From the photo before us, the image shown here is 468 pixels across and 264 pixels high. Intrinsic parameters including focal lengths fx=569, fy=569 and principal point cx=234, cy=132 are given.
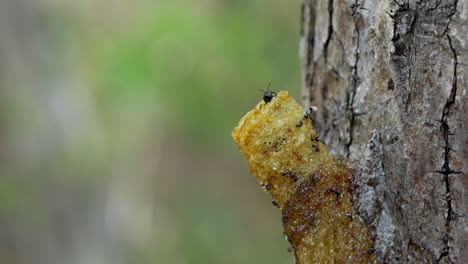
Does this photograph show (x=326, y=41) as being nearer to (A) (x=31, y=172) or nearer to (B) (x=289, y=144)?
(B) (x=289, y=144)

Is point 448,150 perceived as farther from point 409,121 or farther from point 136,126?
point 136,126

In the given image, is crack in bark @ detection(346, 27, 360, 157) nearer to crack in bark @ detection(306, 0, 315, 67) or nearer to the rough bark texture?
the rough bark texture

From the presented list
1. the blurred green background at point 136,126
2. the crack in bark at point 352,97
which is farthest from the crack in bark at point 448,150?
the blurred green background at point 136,126

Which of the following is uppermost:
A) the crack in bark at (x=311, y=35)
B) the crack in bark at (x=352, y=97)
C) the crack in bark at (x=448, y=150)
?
the crack in bark at (x=311, y=35)

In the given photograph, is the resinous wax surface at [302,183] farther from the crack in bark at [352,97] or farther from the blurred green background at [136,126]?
the blurred green background at [136,126]

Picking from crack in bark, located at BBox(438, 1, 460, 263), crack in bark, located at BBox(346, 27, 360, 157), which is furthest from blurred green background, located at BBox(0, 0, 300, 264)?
crack in bark, located at BBox(438, 1, 460, 263)

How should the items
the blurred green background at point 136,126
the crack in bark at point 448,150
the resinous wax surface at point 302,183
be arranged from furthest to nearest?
the blurred green background at point 136,126 → the resinous wax surface at point 302,183 → the crack in bark at point 448,150
